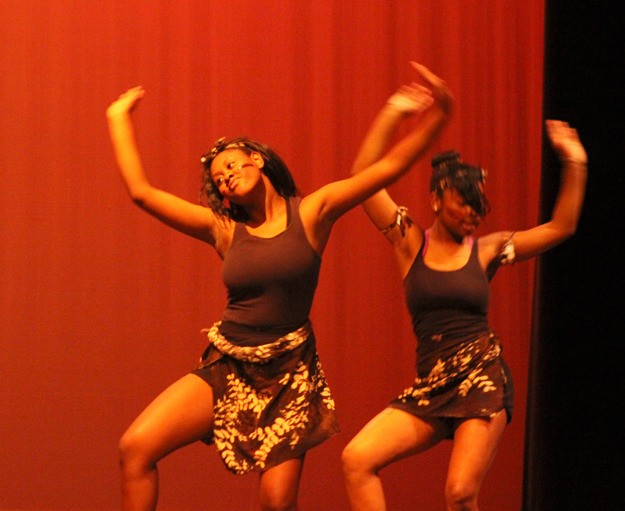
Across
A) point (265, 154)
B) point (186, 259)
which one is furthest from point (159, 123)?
point (265, 154)

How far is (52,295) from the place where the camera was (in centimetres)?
410

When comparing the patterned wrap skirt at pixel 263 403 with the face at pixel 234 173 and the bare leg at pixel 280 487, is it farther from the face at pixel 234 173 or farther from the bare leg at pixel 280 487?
the face at pixel 234 173

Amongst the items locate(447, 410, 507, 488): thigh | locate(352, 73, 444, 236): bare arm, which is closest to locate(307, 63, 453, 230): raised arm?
locate(352, 73, 444, 236): bare arm

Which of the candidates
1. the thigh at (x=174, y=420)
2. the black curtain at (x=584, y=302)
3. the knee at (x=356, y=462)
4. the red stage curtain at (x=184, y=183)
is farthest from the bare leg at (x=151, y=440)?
the black curtain at (x=584, y=302)

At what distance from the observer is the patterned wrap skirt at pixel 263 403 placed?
9.10 ft

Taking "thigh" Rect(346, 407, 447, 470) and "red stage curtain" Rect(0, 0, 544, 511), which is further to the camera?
"red stage curtain" Rect(0, 0, 544, 511)

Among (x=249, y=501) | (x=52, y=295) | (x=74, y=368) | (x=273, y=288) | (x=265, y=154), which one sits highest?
(x=265, y=154)

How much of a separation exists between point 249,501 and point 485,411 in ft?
5.29

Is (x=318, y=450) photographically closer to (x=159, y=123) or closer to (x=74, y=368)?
(x=74, y=368)

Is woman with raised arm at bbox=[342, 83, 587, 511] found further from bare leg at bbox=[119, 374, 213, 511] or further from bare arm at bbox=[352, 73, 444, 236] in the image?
bare leg at bbox=[119, 374, 213, 511]

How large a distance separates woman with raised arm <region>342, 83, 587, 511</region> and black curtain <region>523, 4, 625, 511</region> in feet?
3.79

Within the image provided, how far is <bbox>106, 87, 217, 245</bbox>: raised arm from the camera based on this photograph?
9.37 feet

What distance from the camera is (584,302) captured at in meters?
4.25

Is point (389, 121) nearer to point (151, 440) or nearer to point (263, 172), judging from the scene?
point (263, 172)
